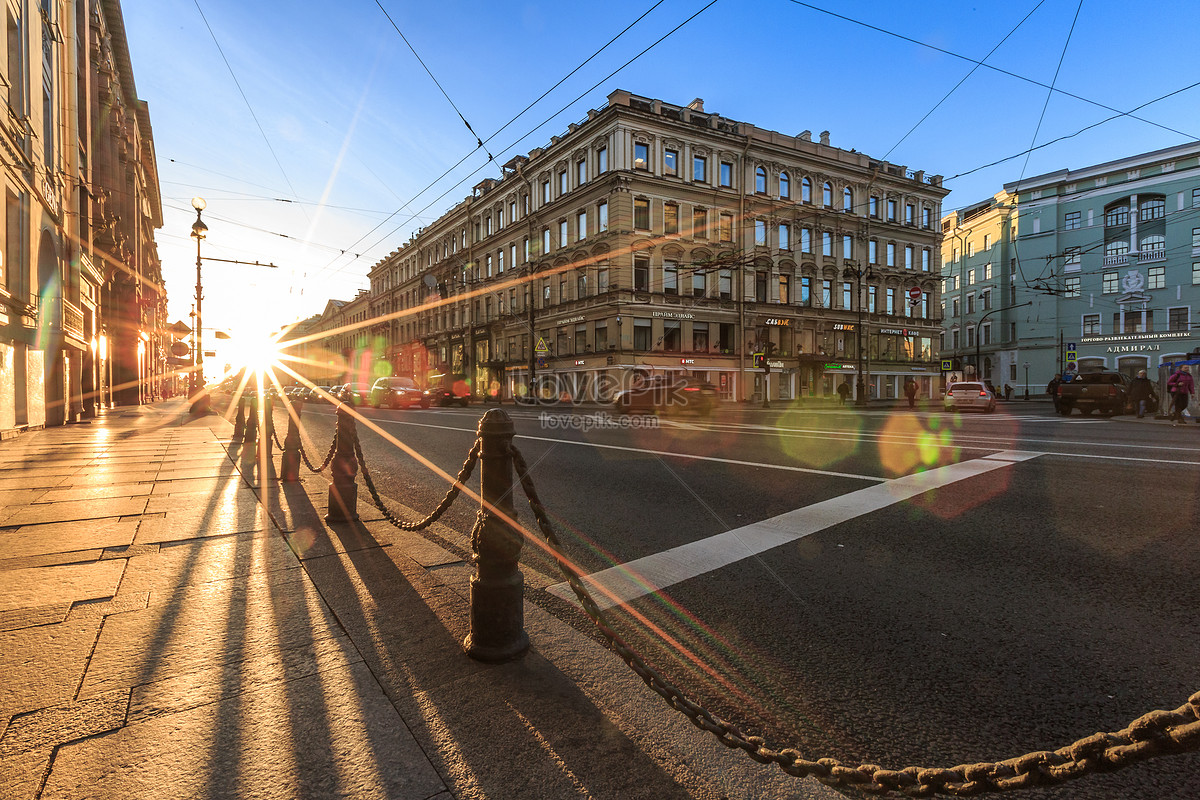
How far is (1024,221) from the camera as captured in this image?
165 ft

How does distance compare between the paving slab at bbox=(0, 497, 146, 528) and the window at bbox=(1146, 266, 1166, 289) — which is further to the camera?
the window at bbox=(1146, 266, 1166, 289)

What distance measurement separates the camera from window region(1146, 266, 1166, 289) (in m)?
44.2

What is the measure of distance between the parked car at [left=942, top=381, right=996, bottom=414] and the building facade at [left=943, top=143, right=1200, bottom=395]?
971 inches

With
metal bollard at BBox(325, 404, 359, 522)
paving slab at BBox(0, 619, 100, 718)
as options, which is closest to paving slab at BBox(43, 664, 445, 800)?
paving slab at BBox(0, 619, 100, 718)

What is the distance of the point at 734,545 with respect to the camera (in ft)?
12.7

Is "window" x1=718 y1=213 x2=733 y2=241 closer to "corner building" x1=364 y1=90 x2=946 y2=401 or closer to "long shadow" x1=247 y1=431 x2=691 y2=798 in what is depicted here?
"corner building" x1=364 y1=90 x2=946 y2=401

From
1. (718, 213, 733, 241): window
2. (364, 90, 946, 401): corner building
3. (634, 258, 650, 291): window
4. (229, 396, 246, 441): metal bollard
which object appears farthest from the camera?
(718, 213, 733, 241): window

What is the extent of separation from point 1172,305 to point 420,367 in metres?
66.0

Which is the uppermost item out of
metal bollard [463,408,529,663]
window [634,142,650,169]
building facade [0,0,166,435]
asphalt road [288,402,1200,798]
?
window [634,142,650,169]

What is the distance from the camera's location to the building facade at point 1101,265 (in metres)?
43.2

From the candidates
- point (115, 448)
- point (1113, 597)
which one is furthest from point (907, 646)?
point (115, 448)

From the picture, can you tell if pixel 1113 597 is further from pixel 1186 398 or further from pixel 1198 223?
pixel 1198 223

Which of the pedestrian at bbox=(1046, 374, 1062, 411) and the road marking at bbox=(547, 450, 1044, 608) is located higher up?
the pedestrian at bbox=(1046, 374, 1062, 411)

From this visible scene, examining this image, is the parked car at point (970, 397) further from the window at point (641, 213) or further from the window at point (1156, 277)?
the window at point (1156, 277)
